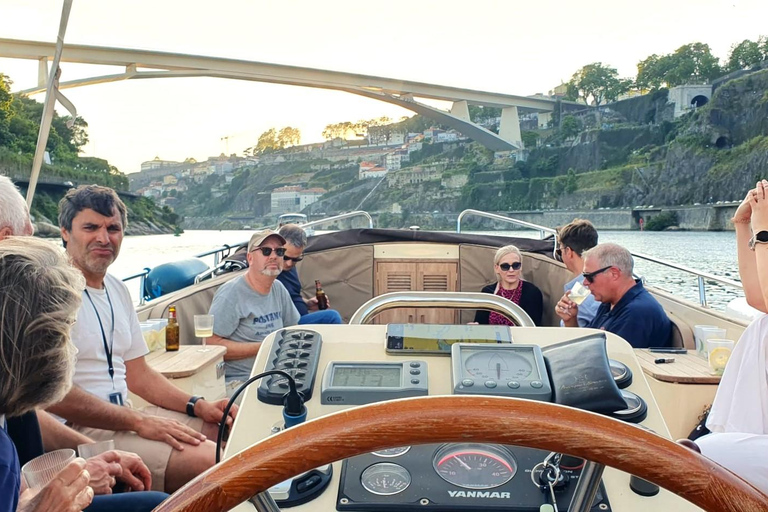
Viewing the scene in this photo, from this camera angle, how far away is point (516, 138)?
74.6 ft

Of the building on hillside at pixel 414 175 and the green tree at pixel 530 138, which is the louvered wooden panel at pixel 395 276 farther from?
the green tree at pixel 530 138

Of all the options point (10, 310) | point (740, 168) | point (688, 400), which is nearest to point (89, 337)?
point (10, 310)

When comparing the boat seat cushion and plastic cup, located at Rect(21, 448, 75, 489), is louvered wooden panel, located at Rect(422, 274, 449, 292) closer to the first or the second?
the boat seat cushion

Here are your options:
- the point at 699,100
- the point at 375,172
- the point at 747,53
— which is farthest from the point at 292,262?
the point at 747,53

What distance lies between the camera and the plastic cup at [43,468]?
100 centimetres

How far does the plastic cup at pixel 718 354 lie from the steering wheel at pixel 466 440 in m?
1.71

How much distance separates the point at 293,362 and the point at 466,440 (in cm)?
48

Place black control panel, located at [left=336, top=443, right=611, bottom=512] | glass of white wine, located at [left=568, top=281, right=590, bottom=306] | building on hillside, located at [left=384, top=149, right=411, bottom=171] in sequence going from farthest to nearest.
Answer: building on hillside, located at [left=384, top=149, right=411, bottom=171]
glass of white wine, located at [left=568, top=281, right=590, bottom=306]
black control panel, located at [left=336, top=443, right=611, bottom=512]

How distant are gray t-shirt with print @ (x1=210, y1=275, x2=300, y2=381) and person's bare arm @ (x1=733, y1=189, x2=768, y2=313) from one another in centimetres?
182

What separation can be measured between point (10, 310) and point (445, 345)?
2.18ft

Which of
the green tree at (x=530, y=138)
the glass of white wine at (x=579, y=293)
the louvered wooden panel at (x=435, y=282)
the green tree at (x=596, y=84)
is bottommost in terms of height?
the louvered wooden panel at (x=435, y=282)

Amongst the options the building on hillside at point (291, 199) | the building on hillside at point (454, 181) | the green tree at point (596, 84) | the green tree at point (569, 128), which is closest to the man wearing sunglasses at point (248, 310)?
the building on hillside at point (291, 199)

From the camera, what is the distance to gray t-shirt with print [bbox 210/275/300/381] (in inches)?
99.7

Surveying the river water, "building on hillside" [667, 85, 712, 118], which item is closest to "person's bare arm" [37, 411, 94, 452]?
the river water
